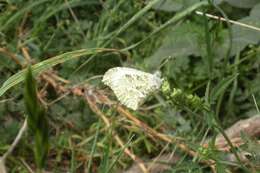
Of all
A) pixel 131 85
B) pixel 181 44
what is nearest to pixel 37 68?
pixel 131 85

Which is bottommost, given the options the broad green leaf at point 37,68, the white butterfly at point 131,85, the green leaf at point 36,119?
the white butterfly at point 131,85

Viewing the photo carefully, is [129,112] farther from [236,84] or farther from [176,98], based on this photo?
[176,98]

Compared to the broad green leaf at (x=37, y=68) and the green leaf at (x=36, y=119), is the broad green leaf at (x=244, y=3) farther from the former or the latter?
the green leaf at (x=36, y=119)

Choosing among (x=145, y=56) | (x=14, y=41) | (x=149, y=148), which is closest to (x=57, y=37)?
(x=14, y=41)

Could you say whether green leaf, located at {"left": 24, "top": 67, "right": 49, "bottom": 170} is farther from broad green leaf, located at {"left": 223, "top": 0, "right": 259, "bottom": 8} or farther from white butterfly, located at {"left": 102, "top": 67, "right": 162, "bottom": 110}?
broad green leaf, located at {"left": 223, "top": 0, "right": 259, "bottom": 8}

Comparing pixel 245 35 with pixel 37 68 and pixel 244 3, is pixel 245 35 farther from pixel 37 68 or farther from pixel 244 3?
pixel 37 68

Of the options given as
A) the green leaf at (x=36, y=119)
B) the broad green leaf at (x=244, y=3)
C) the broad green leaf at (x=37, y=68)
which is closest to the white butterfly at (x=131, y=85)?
the broad green leaf at (x=37, y=68)

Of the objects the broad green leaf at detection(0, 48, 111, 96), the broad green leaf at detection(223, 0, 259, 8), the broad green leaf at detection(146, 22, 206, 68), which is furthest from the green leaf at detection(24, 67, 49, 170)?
the broad green leaf at detection(223, 0, 259, 8)

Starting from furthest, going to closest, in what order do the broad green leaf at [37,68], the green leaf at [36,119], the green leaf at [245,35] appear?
the green leaf at [245,35] → the broad green leaf at [37,68] → the green leaf at [36,119]

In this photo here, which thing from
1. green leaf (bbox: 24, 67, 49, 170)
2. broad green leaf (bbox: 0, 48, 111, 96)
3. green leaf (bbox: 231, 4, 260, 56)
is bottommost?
green leaf (bbox: 231, 4, 260, 56)
